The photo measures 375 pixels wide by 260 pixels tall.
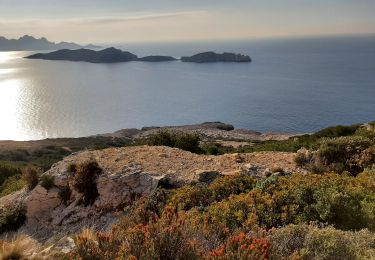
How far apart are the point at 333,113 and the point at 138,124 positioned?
3737 cm

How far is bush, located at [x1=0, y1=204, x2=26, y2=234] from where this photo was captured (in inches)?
475

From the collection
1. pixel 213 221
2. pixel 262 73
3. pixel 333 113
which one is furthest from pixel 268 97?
pixel 213 221

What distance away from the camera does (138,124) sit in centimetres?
7944

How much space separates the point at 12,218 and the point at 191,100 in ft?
279

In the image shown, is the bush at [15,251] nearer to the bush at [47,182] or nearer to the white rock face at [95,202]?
the white rock face at [95,202]

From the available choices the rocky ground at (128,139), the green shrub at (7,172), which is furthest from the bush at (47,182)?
the rocky ground at (128,139)

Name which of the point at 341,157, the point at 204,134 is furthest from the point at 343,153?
the point at 204,134

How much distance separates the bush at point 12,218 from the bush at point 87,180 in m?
1.91

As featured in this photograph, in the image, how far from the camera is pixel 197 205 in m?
7.59

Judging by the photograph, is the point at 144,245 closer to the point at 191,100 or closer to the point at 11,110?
the point at 191,100

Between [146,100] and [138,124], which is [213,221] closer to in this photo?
[138,124]

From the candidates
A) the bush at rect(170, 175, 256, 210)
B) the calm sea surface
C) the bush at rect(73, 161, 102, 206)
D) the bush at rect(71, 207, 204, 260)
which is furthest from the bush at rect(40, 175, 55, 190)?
the calm sea surface

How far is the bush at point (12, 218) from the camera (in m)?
12.1

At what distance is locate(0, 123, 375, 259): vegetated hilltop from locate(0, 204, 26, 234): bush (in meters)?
0.03
